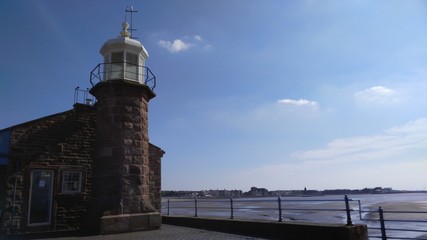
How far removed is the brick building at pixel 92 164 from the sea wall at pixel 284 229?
67.6 inches

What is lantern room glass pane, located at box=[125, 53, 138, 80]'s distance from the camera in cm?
1121

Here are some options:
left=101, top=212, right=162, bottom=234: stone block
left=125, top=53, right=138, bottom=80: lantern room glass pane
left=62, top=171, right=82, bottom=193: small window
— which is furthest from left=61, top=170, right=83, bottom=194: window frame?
left=125, top=53, right=138, bottom=80: lantern room glass pane

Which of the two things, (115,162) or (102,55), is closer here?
(115,162)

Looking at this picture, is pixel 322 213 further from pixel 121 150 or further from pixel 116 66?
pixel 116 66

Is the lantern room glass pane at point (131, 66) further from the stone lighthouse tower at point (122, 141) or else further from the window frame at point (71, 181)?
the window frame at point (71, 181)

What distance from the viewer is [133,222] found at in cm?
1031

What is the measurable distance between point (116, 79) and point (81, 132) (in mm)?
2574

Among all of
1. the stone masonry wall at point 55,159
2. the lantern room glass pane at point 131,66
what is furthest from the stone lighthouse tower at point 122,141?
the stone masonry wall at point 55,159

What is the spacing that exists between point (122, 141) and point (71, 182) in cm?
257

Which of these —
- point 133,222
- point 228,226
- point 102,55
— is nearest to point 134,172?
point 133,222

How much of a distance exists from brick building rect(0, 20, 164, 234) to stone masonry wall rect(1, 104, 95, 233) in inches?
1.0

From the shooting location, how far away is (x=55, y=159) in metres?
11.3

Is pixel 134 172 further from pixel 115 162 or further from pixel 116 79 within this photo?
pixel 116 79

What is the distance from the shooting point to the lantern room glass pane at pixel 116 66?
1112 cm
